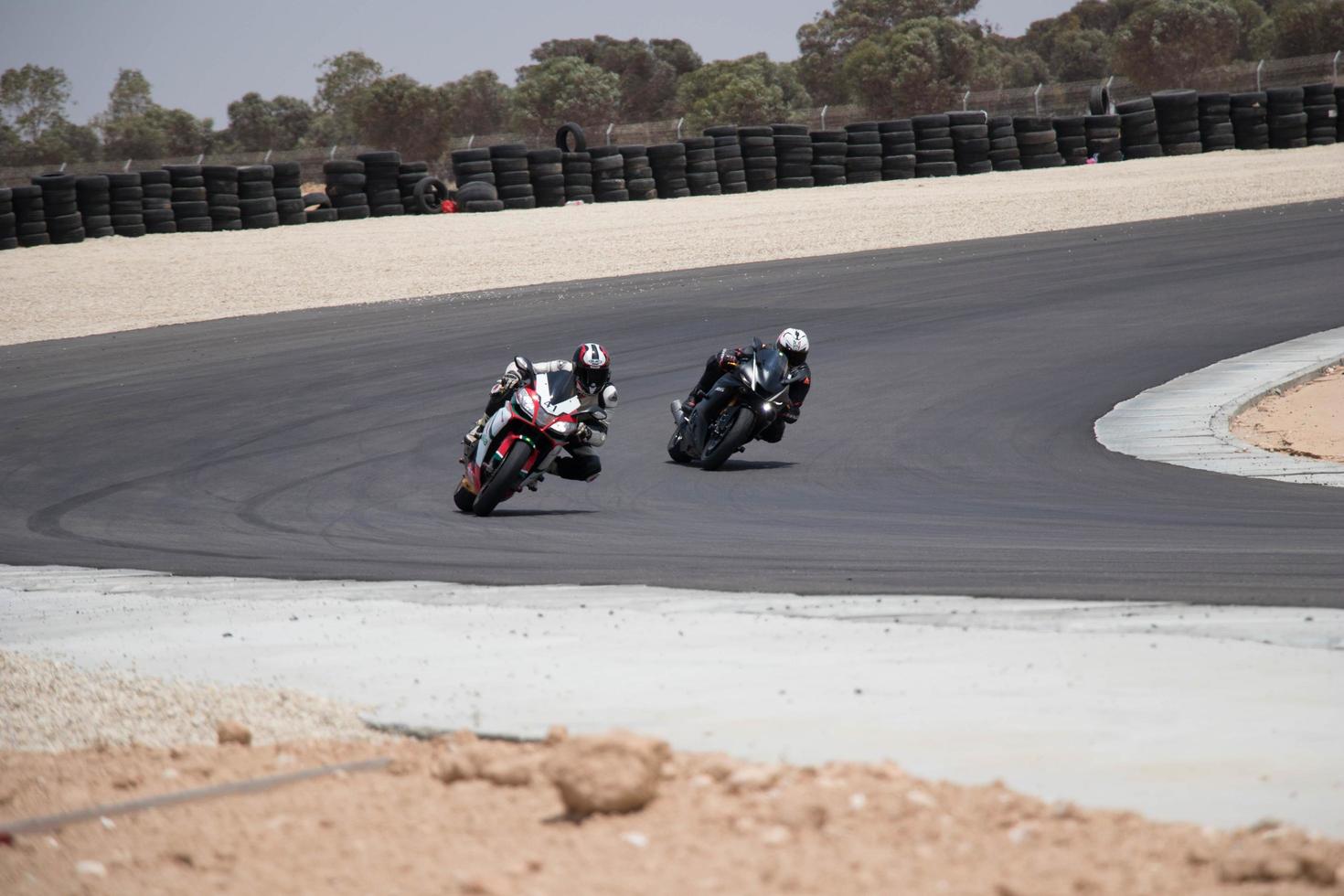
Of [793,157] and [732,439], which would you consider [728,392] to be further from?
[793,157]

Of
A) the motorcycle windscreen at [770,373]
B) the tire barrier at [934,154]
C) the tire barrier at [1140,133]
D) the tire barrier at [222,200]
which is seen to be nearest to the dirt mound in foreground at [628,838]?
the motorcycle windscreen at [770,373]

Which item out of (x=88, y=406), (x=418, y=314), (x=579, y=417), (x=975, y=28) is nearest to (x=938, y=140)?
(x=418, y=314)

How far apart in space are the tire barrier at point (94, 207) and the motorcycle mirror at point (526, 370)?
2378 cm

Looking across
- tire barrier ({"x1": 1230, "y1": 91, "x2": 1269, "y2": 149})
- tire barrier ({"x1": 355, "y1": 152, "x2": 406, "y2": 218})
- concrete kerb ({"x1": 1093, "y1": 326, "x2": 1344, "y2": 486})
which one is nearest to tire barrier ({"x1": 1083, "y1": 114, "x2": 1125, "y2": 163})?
tire barrier ({"x1": 1230, "y1": 91, "x2": 1269, "y2": 149})

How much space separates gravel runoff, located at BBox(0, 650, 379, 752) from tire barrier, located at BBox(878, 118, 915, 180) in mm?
33023

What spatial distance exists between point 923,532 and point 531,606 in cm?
287

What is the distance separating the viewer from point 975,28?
118688mm

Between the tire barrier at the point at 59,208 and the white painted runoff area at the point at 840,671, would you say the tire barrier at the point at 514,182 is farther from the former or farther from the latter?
the white painted runoff area at the point at 840,671

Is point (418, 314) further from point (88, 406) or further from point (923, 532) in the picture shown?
point (923, 532)

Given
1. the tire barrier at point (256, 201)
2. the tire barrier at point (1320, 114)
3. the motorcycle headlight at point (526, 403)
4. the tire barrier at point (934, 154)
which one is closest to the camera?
the motorcycle headlight at point (526, 403)

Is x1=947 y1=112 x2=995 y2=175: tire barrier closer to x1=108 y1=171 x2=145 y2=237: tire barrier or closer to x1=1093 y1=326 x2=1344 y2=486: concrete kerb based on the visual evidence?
x1=108 y1=171 x2=145 y2=237: tire barrier

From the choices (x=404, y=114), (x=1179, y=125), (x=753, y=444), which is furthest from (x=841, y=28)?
(x=753, y=444)

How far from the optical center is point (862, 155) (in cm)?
3653

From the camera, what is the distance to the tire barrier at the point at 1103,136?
37.4 meters
